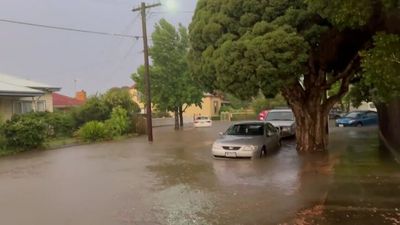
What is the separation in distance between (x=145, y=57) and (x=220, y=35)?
47.6ft

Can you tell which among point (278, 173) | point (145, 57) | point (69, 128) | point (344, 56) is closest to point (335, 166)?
point (278, 173)

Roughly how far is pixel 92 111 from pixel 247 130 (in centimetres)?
2044

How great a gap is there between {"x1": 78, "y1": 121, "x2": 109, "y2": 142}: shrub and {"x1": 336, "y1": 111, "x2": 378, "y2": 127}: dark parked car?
2157 centimetres

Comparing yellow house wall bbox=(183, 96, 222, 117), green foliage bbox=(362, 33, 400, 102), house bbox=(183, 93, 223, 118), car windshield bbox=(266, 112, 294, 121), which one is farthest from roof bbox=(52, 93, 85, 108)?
green foliage bbox=(362, 33, 400, 102)

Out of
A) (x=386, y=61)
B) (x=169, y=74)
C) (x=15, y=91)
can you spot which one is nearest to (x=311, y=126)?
(x=386, y=61)

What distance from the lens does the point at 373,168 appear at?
47.8 ft

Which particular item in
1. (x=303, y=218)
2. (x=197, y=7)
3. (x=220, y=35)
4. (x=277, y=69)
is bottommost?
(x=303, y=218)

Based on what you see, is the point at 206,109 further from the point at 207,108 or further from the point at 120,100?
the point at 120,100

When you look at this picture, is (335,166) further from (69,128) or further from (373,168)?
(69,128)

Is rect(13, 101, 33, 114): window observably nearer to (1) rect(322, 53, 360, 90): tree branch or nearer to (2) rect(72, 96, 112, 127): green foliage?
(2) rect(72, 96, 112, 127): green foliage

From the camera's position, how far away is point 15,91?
28.6m

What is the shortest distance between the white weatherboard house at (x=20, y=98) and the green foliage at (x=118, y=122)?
487 centimetres

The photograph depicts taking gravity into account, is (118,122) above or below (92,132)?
above

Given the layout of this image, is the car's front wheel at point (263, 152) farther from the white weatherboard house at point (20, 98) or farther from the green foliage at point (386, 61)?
the white weatherboard house at point (20, 98)
